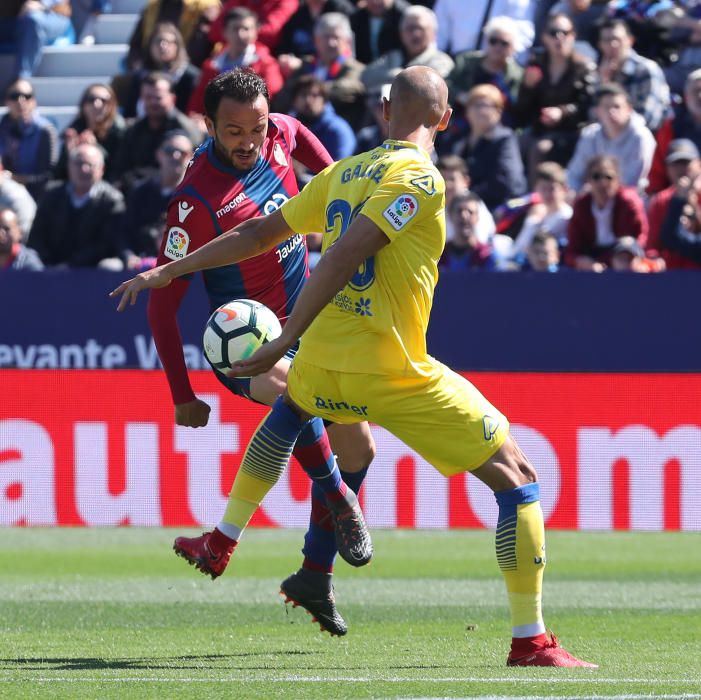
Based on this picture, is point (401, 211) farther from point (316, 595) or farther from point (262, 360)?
point (316, 595)

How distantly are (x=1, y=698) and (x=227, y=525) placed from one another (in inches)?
54.0

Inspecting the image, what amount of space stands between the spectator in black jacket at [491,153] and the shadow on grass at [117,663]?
28.1 feet

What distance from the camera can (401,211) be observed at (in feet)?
19.1

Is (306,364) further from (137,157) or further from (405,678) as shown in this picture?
(137,157)

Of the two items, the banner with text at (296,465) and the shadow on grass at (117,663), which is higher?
the shadow on grass at (117,663)

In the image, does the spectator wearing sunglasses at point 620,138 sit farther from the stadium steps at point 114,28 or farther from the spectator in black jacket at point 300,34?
the stadium steps at point 114,28

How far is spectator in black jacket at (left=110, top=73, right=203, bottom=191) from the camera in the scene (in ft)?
51.3

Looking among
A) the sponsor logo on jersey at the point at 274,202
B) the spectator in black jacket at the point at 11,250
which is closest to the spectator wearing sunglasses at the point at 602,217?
the spectator in black jacket at the point at 11,250

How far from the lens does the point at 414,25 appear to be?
1534 cm

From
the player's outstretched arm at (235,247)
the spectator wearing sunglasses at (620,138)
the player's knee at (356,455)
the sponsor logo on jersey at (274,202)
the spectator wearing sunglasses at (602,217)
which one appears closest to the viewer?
the player's outstretched arm at (235,247)

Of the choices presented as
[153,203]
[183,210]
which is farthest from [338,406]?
[153,203]

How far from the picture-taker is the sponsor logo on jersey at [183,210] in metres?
7.20

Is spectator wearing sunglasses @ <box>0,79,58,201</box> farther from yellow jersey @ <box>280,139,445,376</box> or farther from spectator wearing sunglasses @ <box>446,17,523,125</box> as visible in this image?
yellow jersey @ <box>280,139,445,376</box>

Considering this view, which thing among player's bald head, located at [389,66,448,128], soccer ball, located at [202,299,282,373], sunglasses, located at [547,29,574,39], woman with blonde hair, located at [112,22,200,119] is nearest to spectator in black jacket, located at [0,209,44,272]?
woman with blonde hair, located at [112,22,200,119]
